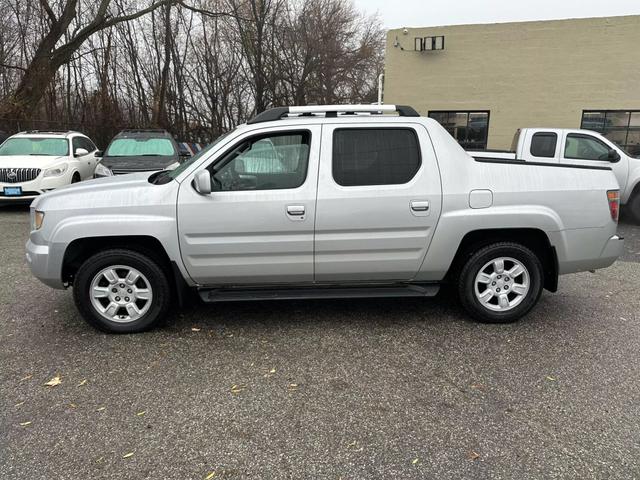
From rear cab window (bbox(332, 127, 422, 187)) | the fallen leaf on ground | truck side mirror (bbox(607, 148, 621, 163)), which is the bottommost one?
the fallen leaf on ground

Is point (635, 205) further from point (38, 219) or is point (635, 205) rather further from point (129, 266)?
point (38, 219)

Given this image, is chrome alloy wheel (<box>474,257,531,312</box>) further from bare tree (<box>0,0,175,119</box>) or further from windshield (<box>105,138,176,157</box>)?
bare tree (<box>0,0,175,119</box>)

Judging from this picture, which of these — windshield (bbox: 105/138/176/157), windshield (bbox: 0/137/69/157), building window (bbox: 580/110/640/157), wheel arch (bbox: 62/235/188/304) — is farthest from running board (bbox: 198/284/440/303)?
building window (bbox: 580/110/640/157)

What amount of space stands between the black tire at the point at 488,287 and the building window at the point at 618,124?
566 inches

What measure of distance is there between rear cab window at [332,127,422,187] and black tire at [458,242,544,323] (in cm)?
96

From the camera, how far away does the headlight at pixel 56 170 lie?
33.2 feet

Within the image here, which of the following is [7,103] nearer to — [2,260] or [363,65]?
[2,260]

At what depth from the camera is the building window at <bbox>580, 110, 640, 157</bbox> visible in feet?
52.1

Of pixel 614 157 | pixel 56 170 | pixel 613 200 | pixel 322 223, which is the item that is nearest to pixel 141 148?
pixel 56 170

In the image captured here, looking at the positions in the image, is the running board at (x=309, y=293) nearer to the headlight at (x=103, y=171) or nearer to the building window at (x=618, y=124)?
the headlight at (x=103, y=171)

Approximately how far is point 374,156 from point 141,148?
850 cm

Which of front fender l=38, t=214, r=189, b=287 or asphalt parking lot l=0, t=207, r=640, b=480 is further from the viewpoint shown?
front fender l=38, t=214, r=189, b=287

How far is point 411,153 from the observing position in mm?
4113

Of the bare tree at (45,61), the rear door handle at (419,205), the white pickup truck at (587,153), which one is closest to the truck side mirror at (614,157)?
the white pickup truck at (587,153)
